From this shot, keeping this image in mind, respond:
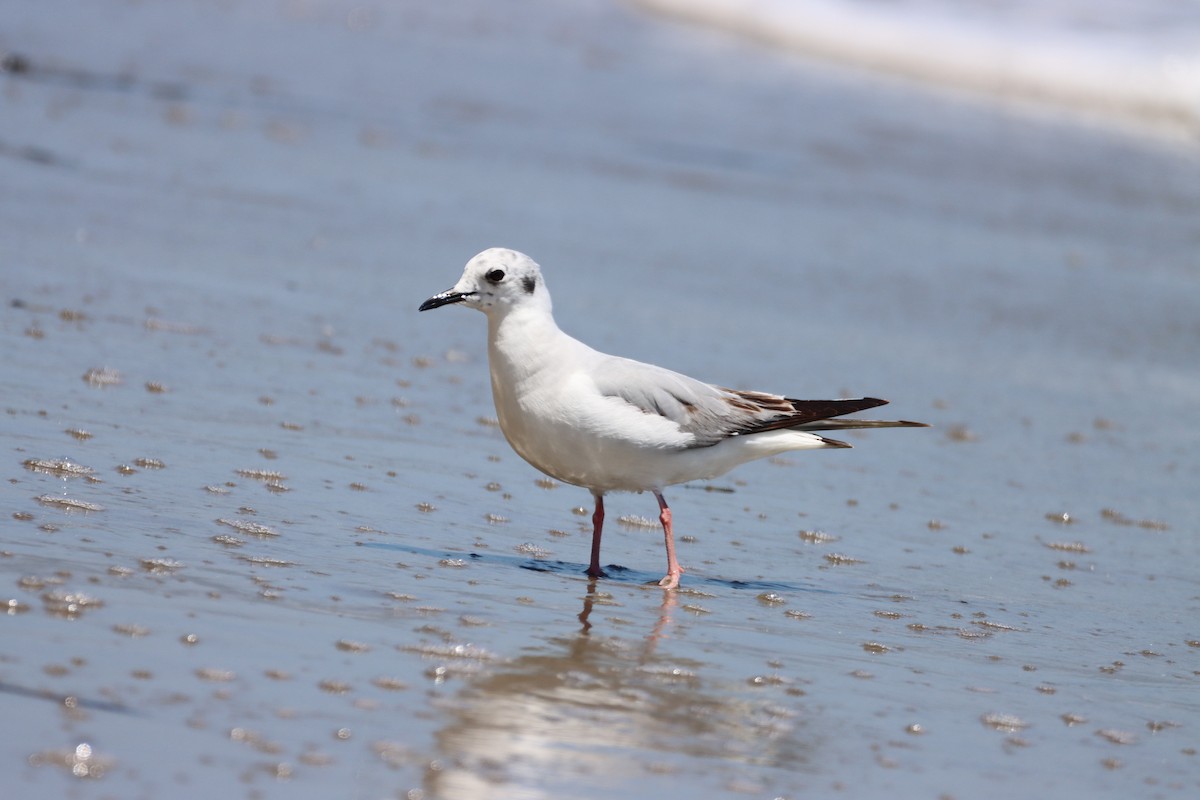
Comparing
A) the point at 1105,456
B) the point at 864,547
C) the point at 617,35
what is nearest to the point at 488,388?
the point at 864,547

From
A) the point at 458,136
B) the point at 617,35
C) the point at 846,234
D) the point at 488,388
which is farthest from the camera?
the point at 617,35

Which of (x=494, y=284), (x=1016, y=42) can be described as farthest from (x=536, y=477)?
(x=1016, y=42)

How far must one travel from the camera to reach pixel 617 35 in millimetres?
24641

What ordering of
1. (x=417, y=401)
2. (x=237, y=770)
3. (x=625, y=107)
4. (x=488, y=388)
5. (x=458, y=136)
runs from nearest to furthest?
1. (x=237, y=770)
2. (x=417, y=401)
3. (x=488, y=388)
4. (x=458, y=136)
5. (x=625, y=107)

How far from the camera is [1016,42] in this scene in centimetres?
2564

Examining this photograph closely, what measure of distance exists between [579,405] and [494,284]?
54 centimetres

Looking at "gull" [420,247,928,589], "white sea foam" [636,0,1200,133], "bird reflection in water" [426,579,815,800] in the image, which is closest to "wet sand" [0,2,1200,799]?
"bird reflection in water" [426,579,815,800]

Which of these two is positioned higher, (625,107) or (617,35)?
(617,35)

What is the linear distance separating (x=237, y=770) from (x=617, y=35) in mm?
22067

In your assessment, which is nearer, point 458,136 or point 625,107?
point 458,136

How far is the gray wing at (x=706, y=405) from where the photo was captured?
5.94 m

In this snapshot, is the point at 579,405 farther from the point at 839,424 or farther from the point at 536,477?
the point at 536,477

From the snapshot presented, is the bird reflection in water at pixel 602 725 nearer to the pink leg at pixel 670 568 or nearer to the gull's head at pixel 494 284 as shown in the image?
the pink leg at pixel 670 568

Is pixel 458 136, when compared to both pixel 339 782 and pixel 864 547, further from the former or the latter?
pixel 339 782
